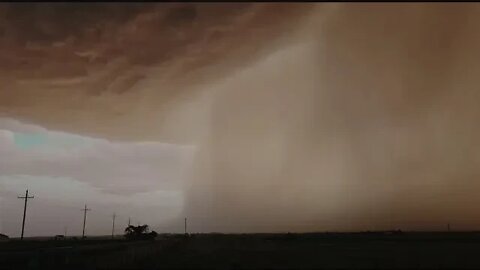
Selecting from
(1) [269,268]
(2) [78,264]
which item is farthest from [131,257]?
(1) [269,268]

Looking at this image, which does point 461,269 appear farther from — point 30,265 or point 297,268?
point 30,265

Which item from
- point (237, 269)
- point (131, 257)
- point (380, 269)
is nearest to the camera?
point (237, 269)

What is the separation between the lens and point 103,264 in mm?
36219

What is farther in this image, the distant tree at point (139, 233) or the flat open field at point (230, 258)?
the distant tree at point (139, 233)

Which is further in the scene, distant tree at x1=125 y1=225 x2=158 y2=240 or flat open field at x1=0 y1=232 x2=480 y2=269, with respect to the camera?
distant tree at x1=125 y1=225 x2=158 y2=240

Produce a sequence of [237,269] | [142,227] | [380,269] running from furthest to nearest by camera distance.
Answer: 1. [142,227]
2. [380,269]
3. [237,269]

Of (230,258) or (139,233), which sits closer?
(230,258)

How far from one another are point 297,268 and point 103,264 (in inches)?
544

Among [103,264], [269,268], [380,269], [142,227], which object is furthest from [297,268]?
[142,227]

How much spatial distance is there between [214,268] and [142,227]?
363 feet

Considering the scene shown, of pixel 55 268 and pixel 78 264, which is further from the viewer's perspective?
pixel 78 264

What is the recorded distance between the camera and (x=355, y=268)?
36875 millimetres

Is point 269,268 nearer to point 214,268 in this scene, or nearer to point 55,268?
point 214,268

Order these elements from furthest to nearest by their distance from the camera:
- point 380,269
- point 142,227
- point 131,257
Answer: point 142,227, point 131,257, point 380,269
